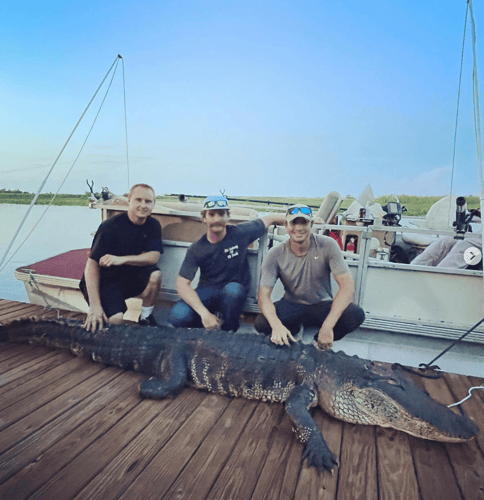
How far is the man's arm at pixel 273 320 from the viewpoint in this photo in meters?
2.84

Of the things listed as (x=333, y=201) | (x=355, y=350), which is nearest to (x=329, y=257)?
(x=355, y=350)

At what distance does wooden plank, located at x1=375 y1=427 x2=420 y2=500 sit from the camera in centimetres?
183

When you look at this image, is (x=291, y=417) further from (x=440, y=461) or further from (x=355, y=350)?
(x=355, y=350)

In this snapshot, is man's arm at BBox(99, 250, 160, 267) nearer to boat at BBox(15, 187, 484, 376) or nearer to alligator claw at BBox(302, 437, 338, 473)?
boat at BBox(15, 187, 484, 376)

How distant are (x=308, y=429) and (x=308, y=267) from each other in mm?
1379

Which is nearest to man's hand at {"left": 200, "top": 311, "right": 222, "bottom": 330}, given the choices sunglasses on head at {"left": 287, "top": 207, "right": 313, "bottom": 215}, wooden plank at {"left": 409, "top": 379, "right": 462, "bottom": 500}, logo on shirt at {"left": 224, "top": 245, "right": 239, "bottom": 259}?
logo on shirt at {"left": 224, "top": 245, "right": 239, "bottom": 259}

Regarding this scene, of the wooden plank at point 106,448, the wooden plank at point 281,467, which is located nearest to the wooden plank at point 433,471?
the wooden plank at point 281,467

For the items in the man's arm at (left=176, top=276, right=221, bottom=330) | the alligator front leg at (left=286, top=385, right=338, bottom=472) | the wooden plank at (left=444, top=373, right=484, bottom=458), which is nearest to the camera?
the alligator front leg at (left=286, top=385, right=338, bottom=472)

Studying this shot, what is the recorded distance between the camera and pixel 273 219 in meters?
3.74

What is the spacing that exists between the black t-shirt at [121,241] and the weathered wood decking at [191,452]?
1169mm

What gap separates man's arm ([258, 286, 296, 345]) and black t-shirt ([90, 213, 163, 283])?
4.47 ft

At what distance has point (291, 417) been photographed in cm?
228

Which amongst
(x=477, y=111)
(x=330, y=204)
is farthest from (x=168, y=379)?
(x=330, y=204)

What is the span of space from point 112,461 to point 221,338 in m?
1.20
